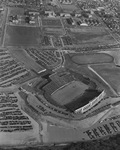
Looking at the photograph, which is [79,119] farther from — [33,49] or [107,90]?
[33,49]

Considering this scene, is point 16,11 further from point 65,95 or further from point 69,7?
point 65,95

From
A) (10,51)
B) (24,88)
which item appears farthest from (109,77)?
(10,51)

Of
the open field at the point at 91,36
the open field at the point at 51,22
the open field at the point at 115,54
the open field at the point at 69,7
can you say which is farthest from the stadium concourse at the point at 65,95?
the open field at the point at 69,7

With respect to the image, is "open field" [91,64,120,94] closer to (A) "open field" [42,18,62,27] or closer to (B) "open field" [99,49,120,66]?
(B) "open field" [99,49,120,66]

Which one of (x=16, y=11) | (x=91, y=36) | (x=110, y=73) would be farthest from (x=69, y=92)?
(x=16, y=11)

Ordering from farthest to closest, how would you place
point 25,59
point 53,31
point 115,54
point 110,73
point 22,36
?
point 53,31, point 22,36, point 115,54, point 25,59, point 110,73

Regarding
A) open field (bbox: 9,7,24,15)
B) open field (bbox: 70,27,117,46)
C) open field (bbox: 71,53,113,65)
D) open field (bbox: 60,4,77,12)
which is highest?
open field (bbox: 60,4,77,12)

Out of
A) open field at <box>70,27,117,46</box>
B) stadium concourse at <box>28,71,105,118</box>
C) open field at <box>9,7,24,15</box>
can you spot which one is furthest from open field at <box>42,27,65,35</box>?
stadium concourse at <box>28,71,105,118</box>
